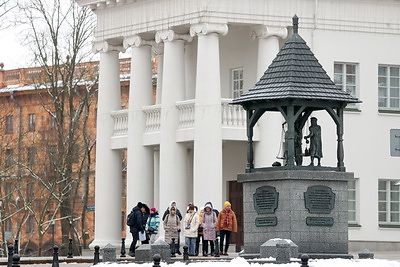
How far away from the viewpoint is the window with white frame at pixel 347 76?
194 feet

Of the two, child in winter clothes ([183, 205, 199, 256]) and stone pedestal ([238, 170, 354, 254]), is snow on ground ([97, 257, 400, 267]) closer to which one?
stone pedestal ([238, 170, 354, 254])

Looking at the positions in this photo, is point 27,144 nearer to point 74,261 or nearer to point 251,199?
point 74,261

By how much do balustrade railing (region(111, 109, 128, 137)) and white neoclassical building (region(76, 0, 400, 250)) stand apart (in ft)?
0.12

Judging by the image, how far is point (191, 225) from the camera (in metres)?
51.3

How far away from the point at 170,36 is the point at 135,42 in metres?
2.40

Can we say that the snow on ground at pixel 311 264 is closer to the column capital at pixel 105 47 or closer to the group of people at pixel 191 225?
the group of people at pixel 191 225

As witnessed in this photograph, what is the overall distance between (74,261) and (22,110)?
168 feet

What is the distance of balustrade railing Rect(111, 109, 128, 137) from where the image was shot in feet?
203

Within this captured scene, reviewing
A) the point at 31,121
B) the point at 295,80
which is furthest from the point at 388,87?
→ the point at 31,121

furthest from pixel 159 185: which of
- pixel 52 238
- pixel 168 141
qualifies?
pixel 52 238

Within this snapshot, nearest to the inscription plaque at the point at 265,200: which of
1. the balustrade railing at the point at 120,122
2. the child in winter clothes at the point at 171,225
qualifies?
the child in winter clothes at the point at 171,225

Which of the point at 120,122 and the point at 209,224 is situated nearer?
the point at 209,224

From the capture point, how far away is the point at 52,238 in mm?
94250

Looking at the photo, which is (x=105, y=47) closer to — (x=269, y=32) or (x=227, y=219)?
(x=269, y=32)
